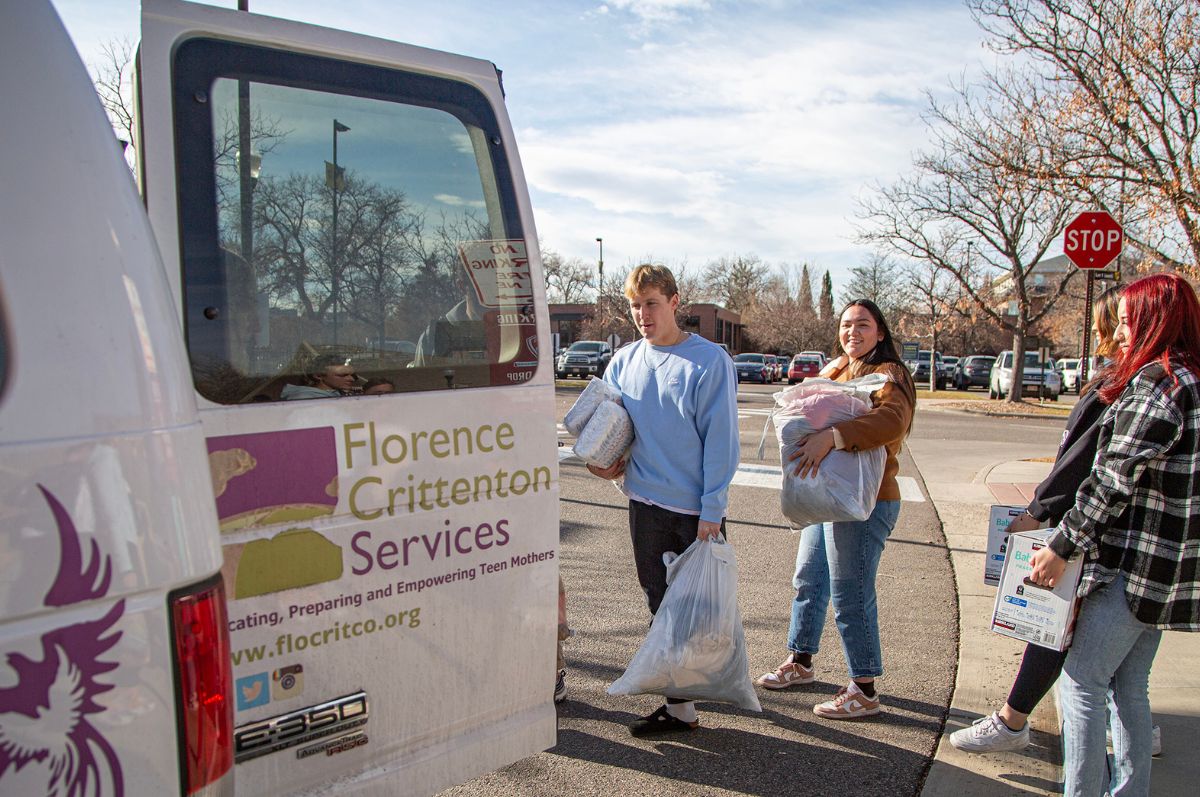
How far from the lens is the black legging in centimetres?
300

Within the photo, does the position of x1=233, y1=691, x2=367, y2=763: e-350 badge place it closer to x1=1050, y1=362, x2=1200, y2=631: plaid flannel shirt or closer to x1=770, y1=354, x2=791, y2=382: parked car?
x1=1050, y1=362, x2=1200, y2=631: plaid flannel shirt

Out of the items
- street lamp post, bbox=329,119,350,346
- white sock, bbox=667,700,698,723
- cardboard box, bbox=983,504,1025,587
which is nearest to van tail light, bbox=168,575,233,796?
street lamp post, bbox=329,119,350,346

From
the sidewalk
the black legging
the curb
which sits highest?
the black legging

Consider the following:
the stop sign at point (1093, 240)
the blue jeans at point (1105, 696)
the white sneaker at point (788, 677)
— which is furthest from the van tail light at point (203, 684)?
the stop sign at point (1093, 240)

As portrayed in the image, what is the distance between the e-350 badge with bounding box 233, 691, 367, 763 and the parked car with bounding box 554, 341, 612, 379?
34.4 m

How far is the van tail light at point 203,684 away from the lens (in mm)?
1461

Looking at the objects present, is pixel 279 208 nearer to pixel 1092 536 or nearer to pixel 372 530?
pixel 372 530

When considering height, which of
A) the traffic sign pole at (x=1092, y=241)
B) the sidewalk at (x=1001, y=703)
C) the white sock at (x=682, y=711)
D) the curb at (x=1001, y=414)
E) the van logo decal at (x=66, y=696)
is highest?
the traffic sign pole at (x=1092, y=241)

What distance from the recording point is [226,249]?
2070 mm

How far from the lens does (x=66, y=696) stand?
132 centimetres

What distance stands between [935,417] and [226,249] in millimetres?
20344

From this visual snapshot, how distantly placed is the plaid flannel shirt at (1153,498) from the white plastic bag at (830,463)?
0.97 metres

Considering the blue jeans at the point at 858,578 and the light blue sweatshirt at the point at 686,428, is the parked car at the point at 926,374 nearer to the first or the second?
the blue jeans at the point at 858,578

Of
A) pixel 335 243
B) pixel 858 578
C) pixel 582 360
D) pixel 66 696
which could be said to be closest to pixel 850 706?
pixel 858 578
